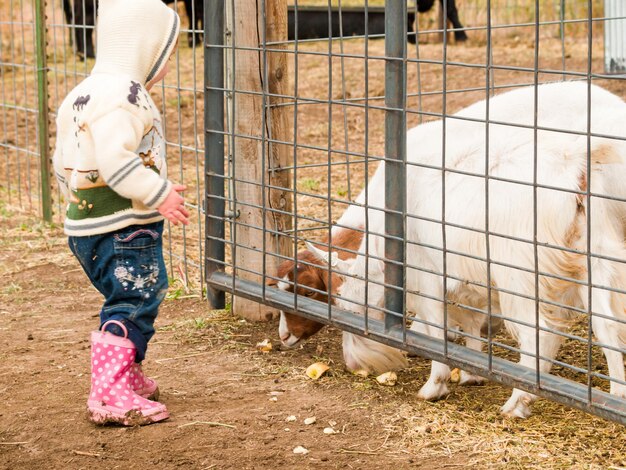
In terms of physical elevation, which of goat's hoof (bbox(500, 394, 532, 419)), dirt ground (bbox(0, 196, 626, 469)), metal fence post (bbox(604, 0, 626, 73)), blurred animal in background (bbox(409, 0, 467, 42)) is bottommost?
dirt ground (bbox(0, 196, 626, 469))

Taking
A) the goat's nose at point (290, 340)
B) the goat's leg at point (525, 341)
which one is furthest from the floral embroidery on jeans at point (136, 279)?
the goat's leg at point (525, 341)

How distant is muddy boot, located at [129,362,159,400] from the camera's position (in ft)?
12.6

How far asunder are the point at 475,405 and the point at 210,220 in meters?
1.60

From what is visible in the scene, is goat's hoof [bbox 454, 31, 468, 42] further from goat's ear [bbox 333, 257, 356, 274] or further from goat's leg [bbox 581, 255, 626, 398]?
goat's leg [bbox 581, 255, 626, 398]

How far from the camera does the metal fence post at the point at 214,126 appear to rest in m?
4.59

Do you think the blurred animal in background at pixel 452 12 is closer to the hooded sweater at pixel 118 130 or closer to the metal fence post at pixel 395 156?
the metal fence post at pixel 395 156

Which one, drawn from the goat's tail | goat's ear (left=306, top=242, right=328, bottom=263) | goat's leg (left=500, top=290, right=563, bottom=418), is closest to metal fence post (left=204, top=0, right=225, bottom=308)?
goat's ear (left=306, top=242, right=328, bottom=263)

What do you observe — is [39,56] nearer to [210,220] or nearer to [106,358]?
[210,220]

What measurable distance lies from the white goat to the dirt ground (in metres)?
0.22

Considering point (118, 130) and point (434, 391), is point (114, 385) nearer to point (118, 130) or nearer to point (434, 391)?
point (118, 130)

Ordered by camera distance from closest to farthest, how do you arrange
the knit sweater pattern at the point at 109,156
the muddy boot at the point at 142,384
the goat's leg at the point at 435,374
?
the knit sweater pattern at the point at 109,156 → the muddy boot at the point at 142,384 → the goat's leg at the point at 435,374

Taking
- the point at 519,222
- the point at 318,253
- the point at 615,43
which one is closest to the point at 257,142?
the point at 318,253

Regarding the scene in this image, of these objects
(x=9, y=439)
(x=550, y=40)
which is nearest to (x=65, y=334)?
(x=9, y=439)

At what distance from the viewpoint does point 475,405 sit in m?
3.92
